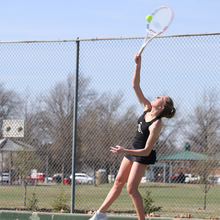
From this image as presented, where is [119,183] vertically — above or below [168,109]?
below

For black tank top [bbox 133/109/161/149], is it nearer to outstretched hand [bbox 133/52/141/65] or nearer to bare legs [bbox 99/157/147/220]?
bare legs [bbox 99/157/147/220]

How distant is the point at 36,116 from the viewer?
8031 millimetres

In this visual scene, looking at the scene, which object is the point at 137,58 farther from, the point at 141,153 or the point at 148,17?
the point at 141,153

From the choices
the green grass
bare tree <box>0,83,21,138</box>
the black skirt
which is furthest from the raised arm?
bare tree <box>0,83,21,138</box>

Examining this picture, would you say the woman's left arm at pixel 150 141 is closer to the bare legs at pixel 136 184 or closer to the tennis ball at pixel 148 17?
the bare legs at pixel 136 184

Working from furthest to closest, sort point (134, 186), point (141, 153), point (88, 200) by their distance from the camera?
point (88, 200), point (134, 186), point (141, 153)

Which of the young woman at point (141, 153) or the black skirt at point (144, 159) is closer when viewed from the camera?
the young woman at point (141, 153)

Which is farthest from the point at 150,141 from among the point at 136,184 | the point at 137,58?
the point at 137,58

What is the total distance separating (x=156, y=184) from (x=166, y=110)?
8.43 metres

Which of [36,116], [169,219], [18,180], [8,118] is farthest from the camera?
[18,180]

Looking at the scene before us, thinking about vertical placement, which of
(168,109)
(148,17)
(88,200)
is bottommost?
(88,200)

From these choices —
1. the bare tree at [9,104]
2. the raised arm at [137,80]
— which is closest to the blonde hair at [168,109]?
the raised arm at [137,80]

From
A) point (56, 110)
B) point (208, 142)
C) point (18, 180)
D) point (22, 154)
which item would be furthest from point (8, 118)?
point (208, 142)

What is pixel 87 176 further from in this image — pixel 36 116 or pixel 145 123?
pixel 145 123
